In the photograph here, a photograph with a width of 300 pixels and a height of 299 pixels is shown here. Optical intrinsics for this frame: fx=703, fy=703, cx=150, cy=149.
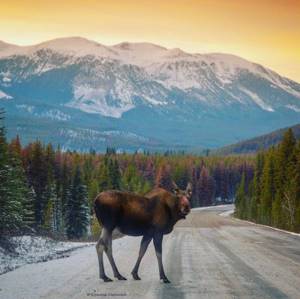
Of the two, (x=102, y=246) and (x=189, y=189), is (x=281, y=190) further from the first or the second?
(x=102, y=246)

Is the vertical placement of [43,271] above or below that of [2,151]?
below

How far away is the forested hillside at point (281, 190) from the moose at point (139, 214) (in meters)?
40.5

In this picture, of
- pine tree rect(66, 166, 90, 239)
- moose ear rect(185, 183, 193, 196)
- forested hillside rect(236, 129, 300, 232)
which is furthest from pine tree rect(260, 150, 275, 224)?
moose ear rect(185, 183, 193, 196)

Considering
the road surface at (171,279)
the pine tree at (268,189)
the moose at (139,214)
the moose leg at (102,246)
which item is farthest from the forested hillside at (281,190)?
the moose leg at (102,246)

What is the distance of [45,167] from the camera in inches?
2709

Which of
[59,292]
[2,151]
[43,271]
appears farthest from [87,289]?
[2,151]

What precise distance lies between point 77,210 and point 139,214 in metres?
61.4

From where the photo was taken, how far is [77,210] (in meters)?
75.9

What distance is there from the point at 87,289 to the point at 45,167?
5534cm

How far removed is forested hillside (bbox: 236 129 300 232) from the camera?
63.8 m

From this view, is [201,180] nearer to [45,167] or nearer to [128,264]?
[45,167]

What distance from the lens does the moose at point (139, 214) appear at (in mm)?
15008

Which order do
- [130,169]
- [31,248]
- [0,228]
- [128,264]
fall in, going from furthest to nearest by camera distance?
[130,169]
[0,228]
[31,248]
[128,264]

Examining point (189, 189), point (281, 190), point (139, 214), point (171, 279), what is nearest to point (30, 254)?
point (171, 279)
